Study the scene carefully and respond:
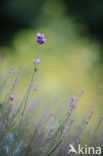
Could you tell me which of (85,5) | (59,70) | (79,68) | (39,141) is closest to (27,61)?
(59,70)

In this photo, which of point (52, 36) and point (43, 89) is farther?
point (52, 36)

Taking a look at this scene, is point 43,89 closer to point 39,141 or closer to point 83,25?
point 83,25

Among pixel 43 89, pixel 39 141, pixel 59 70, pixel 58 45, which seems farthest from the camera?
pixel 58 45

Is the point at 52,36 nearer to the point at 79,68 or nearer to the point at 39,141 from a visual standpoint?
the point at 79,68

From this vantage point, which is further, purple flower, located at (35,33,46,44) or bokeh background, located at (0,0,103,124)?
bokeh background, located at (0,0,103,124)

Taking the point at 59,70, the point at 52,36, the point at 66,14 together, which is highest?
the point at 66,14

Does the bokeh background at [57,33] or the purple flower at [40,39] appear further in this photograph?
the bokeh background at [57,33]

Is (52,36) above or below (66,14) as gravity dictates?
below

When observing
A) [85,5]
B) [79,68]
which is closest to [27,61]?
[79,68]

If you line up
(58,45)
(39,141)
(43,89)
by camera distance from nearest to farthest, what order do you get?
(39,141), (43,89), (58,45)

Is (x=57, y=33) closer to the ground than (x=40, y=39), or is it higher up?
higher up

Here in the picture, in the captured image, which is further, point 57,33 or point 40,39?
point 57,33
